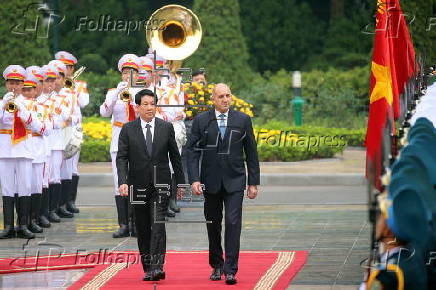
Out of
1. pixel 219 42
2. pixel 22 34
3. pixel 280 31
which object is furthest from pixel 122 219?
pixel 280 31

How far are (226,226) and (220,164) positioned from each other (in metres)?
0.60

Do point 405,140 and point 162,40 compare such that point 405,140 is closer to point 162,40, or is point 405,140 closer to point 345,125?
point 162,40

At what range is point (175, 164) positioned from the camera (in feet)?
39.4

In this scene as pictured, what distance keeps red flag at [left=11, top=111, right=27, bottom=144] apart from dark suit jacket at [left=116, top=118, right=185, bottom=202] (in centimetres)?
317

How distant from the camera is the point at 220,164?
38.7 feet

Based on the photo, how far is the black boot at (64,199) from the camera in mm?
17219

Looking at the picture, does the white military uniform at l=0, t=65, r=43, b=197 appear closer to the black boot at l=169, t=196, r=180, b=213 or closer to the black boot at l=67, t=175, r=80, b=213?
the black boot at l=67, t=175, r=80, b=213

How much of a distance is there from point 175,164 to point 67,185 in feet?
18.4

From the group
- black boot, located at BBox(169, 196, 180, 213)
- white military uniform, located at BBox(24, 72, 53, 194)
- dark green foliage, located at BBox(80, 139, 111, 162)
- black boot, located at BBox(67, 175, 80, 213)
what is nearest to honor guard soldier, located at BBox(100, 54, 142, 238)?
white military uniform, located at BBox(24, 72, 53, 194)

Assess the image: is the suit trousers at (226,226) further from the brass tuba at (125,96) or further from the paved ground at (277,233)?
the brass tuba at (125,96)

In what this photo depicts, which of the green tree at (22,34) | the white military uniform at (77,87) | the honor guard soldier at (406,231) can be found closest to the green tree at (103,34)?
the green tree at (22,34)

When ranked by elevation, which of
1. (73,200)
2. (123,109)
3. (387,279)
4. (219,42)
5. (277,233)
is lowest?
(277,233)

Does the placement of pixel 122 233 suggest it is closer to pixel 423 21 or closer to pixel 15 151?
pixel 15 151

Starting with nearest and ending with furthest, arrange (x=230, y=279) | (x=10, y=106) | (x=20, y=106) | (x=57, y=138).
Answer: (x=230, y=279)
(x=10, y=106)
(x=20, y=106)
(x=57, y=138)
